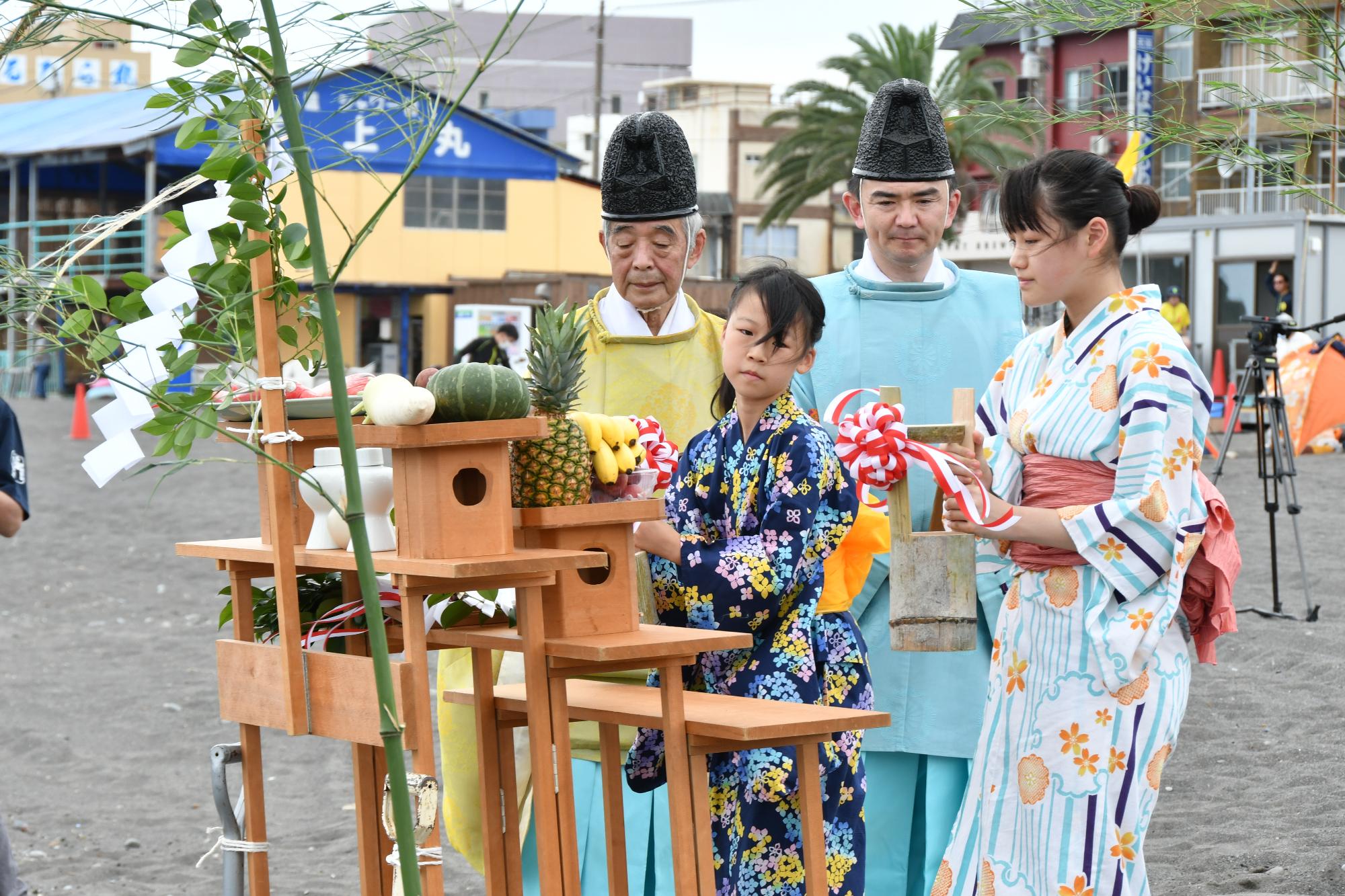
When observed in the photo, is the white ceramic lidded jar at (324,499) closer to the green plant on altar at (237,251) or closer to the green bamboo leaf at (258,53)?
the green plant on altar at (237,251)

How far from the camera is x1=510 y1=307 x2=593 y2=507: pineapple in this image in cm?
246

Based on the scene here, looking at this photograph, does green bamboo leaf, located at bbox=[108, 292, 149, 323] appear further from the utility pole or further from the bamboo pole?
the utility pole

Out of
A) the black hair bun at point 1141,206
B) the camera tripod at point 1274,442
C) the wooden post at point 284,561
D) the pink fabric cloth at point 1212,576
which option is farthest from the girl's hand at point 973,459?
the camera tripod at point 1274,442

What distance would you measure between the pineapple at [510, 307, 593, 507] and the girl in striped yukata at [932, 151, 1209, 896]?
30.7 inches

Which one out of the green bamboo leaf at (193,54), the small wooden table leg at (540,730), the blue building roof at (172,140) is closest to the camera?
the green bamboo leaf at (193,54)

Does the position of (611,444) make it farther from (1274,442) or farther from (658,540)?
(1274,442)

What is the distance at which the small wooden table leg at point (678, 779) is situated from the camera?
2395 mm

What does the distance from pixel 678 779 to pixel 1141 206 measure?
54.9 inches

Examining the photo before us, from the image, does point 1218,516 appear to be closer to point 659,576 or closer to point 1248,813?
point 659,576

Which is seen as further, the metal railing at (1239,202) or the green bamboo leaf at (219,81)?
the metal railing at (1239,202)

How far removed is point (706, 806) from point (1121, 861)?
815 mm

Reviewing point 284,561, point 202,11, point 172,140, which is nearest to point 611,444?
point 284,561

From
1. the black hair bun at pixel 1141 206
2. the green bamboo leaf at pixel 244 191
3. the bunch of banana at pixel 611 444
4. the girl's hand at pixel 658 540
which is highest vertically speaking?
the black hair bun at pixel 1141 206

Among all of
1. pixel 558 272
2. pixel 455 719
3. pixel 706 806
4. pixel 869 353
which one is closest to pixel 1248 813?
pixel 869 353
